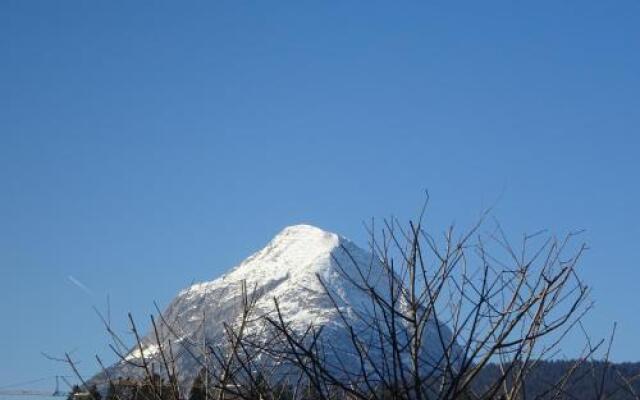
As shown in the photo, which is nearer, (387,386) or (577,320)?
(387,386)

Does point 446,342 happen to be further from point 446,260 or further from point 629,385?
point 629,385

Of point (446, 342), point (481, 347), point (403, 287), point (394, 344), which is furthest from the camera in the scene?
point (403, 287)

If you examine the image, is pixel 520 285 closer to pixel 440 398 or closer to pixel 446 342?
pixel 446 342

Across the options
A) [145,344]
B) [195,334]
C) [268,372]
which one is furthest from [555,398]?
[195,334]

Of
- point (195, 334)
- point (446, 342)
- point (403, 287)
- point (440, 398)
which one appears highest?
point (195, 334)

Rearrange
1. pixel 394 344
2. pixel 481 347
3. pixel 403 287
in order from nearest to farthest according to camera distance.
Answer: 1. pixel 394 344
2. pixel 481 347
3. pixel 403 287

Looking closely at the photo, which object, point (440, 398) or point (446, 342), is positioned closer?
point (440, 398)

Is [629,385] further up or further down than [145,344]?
further down

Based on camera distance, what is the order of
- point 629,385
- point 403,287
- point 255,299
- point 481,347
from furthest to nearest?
point 255,299, point 629,385, point 403,287, point 481,347

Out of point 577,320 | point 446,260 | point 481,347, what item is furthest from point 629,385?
point 481,347

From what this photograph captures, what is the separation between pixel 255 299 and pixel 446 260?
2.54 metres

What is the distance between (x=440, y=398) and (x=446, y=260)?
1.17 meters

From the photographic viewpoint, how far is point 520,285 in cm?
405

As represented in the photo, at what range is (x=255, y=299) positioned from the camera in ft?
22.1
